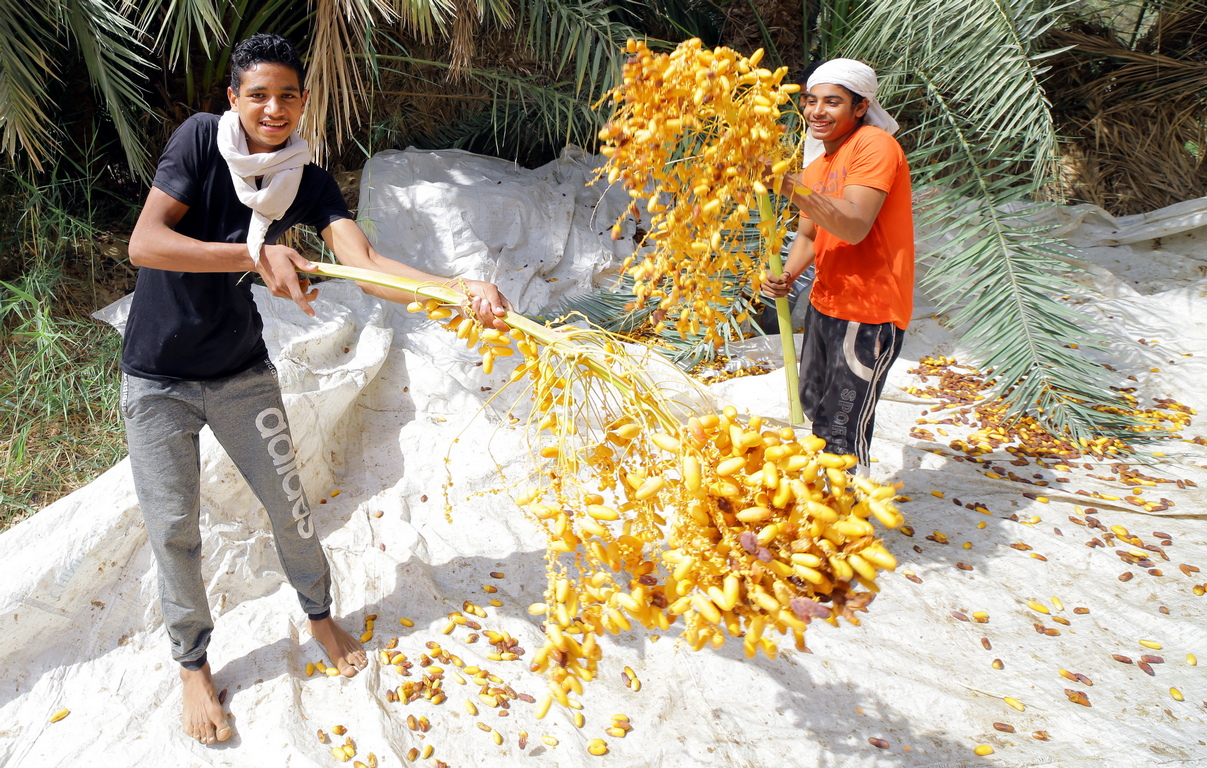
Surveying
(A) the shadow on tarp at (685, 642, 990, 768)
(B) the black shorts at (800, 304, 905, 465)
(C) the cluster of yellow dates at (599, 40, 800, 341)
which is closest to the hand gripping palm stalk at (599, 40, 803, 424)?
(C) the cluster of yellow dates at (599, 40, 800, 341)

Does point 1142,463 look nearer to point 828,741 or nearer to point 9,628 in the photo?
point 828,741

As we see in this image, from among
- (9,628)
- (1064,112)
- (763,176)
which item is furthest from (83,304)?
(1064,112)

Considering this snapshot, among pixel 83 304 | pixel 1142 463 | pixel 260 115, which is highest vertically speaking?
pixel 260 115

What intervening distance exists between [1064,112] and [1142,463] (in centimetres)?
287

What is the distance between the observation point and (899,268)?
7.12 feet

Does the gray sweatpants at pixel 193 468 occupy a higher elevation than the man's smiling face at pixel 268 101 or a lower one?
lower

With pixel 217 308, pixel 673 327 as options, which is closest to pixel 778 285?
pixel 673 327

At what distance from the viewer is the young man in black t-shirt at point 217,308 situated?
1.62 metres

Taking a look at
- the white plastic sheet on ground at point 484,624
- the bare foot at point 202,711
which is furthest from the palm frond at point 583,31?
the bare foot at point 202,711

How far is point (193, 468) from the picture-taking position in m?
1.86

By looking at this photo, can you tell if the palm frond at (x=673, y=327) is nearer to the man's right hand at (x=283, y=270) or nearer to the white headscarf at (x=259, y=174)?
the white headscarf at (x=259, y=174)

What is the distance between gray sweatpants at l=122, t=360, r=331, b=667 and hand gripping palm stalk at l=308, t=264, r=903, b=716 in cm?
77

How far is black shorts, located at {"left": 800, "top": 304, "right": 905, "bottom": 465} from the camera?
87.8 inches

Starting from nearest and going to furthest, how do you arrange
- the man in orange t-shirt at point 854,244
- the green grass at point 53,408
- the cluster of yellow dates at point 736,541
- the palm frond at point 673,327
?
the cluster of yellow dates at point 736,541, the man in orange t-shirt at point 854,244, the green grass at point 53,408, the palm frond at point 673,327
